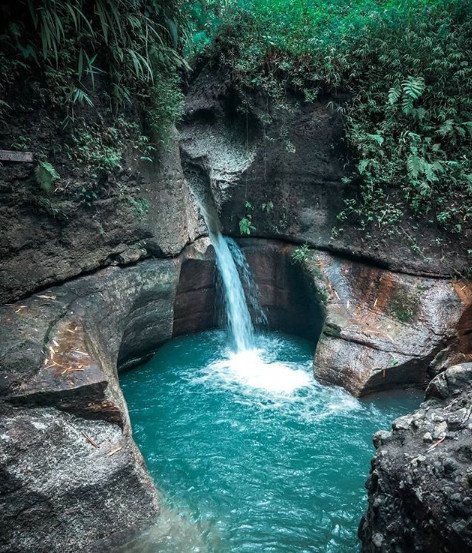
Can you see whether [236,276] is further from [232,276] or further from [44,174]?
[44,174]

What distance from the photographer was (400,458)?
9.31 ft

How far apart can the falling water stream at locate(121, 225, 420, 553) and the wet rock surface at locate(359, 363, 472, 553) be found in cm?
88

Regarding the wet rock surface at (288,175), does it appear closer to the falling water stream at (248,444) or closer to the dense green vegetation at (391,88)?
the dense green vegetation at (391,88)

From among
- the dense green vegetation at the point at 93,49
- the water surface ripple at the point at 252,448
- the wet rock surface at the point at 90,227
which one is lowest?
the water surface ripple at the point at 252,448

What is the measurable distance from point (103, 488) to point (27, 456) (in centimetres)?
67

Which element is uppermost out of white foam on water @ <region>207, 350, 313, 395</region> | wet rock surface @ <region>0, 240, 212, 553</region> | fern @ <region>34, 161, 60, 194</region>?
fern @ <region>34, 161, 60, 194</region>

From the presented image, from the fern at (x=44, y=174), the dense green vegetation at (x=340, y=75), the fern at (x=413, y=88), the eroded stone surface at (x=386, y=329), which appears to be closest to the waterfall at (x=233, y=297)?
the eroded stone surface at (x=386, y=329)

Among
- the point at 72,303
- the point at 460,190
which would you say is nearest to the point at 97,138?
the point at 72,303

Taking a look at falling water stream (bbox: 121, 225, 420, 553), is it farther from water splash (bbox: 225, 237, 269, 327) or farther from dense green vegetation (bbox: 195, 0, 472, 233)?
dense green vegetation (bbox: 195, 0, 472, 233)

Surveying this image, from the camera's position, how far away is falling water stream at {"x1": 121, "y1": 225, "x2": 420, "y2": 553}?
12.3ft

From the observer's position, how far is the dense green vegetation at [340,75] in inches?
192

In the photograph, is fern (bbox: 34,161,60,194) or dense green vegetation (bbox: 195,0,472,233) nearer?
fern (bbox: 34,161,60,194)

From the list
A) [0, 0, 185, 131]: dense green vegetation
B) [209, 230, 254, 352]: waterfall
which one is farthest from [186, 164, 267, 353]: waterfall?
[0, 0, 185, 131]: dense green vegetation

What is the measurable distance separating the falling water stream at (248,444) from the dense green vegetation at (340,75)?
2883 millimetres
